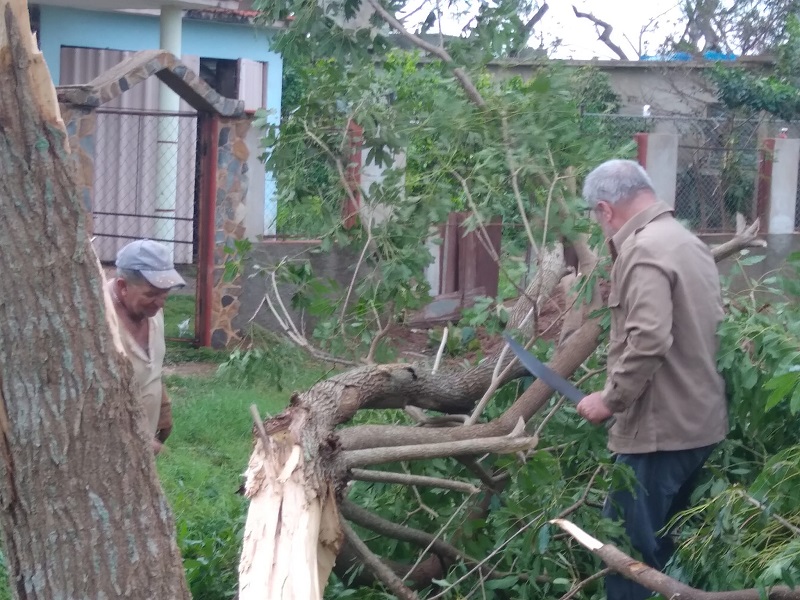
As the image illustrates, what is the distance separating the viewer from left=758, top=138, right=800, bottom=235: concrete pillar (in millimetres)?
12961

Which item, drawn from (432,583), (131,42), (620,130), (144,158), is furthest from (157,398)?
(620,130)

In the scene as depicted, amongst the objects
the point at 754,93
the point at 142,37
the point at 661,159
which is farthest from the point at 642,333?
the point at 754,93

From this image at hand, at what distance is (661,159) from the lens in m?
12.4

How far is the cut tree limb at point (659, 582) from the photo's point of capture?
→ 10.8 ft

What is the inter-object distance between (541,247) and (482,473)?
1.01m

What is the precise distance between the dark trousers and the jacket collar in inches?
33.1

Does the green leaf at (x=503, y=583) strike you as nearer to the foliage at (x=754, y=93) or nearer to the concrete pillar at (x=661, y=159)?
the concrete pillar at (x=661, y=159)

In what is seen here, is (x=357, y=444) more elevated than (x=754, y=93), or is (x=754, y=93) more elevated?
(x=754, y=93)

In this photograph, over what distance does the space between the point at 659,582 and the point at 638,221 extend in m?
1.46

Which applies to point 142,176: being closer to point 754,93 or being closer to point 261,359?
point 261,359

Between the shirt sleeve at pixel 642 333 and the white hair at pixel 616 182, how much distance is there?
1.09 ft

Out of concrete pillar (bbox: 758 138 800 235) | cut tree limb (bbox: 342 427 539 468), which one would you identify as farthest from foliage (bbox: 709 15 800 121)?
cut tree limb (bbox: 342 427 539 468)

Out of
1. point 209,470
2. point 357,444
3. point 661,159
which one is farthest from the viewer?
point 661,159

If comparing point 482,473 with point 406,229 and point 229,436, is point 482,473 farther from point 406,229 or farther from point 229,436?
point 229,436
